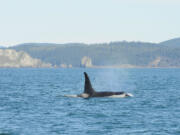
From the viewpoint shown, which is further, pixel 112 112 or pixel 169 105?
pixel 169 105

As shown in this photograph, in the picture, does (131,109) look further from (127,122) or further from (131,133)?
(131,133)

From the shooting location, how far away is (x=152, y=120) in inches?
1367

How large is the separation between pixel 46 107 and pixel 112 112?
24.2 feet

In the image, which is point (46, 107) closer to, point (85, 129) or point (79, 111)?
point (79, 111)

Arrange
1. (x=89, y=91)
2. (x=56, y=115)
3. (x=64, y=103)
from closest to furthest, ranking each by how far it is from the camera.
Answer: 1. (x=56, y=115)
2. (x=64, y=103)
3. (x=89, y=91)

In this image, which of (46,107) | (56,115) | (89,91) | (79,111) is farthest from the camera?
(89,91)

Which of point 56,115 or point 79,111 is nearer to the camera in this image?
point 56,115

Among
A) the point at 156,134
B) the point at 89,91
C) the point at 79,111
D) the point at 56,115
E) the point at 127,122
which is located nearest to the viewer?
the point at 156,134

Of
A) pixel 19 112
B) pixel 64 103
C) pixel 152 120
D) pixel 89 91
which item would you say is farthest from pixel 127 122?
pixel 89 91

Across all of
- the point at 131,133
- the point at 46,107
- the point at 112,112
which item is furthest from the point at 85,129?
the point at 46,107

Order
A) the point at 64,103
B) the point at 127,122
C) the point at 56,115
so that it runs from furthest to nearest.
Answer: the point at 64,103 < the point at 56,115 < the point at 127,122

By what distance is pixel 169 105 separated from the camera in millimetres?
45875

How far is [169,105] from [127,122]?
12.9m

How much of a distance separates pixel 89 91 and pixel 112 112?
518 inches
